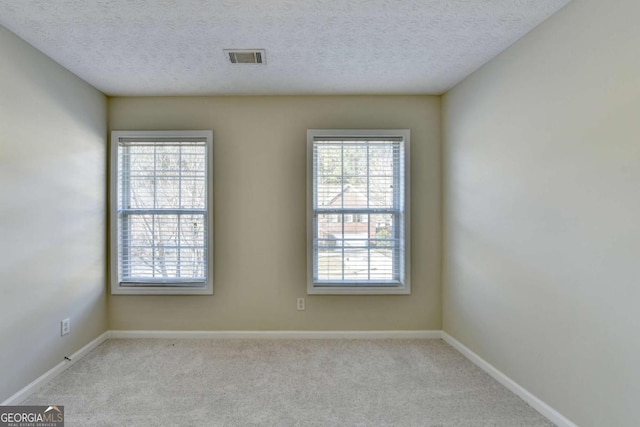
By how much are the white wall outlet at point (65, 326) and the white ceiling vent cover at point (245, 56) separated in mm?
2478

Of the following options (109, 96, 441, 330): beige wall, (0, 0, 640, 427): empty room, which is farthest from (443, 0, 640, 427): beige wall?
(109, 96, 441, 330): beige wall

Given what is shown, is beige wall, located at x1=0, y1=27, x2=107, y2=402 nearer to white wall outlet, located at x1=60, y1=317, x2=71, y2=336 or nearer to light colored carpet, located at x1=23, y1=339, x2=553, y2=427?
white wall outlet, located at x1=60, y1=317, x2=71, y2=336

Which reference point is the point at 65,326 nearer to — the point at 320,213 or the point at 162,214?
the point at 162,214

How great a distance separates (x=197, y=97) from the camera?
3025 mm

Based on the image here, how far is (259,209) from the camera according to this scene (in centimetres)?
303

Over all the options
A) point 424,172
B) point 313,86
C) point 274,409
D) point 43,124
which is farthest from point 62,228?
point 424,172

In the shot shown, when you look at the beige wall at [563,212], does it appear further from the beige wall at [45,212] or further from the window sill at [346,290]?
the beige wall at [45,212]

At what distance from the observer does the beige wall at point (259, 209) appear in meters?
3.02

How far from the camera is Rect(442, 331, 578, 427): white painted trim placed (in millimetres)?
1793

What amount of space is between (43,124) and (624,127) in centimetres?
361

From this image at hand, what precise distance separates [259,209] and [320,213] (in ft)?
2.02

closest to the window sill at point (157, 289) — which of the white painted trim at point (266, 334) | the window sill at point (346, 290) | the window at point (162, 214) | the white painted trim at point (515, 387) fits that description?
the window at point (162, 214)

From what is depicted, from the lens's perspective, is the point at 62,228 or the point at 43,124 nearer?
the point at 43,124

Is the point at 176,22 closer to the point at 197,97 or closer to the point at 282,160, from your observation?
the point at 197,97
